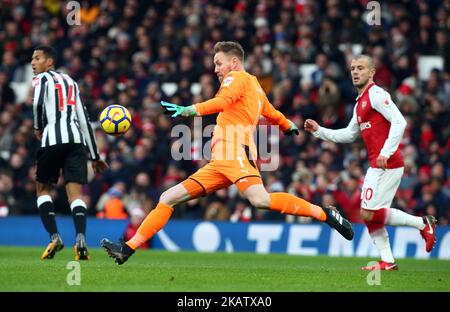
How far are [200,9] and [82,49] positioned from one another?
2790 millimetres

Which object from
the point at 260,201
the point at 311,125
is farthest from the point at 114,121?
the point at 311,125

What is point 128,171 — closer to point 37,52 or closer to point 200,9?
point 200,9

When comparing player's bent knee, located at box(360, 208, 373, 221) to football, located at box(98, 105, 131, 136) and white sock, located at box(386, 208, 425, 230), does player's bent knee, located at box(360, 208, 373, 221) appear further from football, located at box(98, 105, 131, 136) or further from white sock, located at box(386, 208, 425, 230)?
football, located at box(98, 105, 131, 136)

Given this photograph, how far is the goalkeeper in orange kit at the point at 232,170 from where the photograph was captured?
9703mm

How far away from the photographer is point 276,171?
17.9m

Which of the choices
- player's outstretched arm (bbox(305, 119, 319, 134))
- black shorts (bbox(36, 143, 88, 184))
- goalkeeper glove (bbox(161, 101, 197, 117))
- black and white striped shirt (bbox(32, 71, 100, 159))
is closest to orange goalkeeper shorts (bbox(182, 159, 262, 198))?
goalkeeper glove (bbox(161, 101, 197, 117))

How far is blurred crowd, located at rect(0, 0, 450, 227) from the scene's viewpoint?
17656mm

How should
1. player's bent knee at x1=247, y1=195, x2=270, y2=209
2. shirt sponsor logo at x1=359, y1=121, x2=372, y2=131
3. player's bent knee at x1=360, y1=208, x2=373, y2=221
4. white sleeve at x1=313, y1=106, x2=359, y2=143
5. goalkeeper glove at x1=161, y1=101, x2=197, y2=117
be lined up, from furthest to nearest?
white sleeve at x1=313, y1=106, x2=359, y2=143 → shirt sponsor logo at x1=359, y1=121, x2=372, y2=131 → player's bent knee at x1=360, y1=208, x2=373, y2=221 → player's bent knee at x1=247, y1=195, x2=270, y2=209 → goalkeeper glove at x1=161, y1=101, x2=197, y2=117

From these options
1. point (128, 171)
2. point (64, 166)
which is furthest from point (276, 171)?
point (64, 166)

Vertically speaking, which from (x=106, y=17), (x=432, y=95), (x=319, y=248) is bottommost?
(x=319, y=248)

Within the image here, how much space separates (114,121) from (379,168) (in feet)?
9.77
